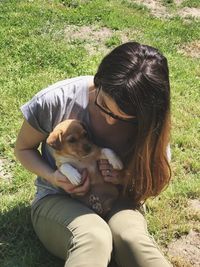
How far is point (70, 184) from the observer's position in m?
3.45

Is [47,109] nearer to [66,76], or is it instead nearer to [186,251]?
[186,251]

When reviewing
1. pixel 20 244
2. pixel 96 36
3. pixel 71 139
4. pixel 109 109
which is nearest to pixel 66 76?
pixel 96 36

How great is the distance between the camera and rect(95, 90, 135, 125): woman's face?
3164 millimetres

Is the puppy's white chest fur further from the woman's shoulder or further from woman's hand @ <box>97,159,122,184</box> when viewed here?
the woman's shoulder

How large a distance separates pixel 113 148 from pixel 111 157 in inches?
5.6

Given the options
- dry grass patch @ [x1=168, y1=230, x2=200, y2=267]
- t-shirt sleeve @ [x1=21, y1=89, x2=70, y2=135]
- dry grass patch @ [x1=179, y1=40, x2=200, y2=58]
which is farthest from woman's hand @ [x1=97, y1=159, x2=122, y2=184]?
dry grass patch @ [x1=179, y1=40, x2=200, y2=58]

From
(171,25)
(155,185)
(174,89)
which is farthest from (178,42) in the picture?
(155,185)

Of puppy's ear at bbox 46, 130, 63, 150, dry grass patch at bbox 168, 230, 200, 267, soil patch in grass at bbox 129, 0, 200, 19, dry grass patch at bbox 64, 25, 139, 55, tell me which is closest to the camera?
puppy's ear at bbox 46, 130, 63, 150

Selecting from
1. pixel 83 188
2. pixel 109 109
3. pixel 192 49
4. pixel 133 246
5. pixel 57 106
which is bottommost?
pixel 192 49

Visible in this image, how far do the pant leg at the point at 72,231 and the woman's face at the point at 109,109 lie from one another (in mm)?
633

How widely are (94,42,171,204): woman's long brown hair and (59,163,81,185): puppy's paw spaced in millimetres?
374

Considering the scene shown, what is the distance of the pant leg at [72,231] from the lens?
3.06 m

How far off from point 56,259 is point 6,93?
3.02 metres

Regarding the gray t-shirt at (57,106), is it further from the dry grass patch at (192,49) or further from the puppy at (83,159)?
the dry grass patch at (192,49)
